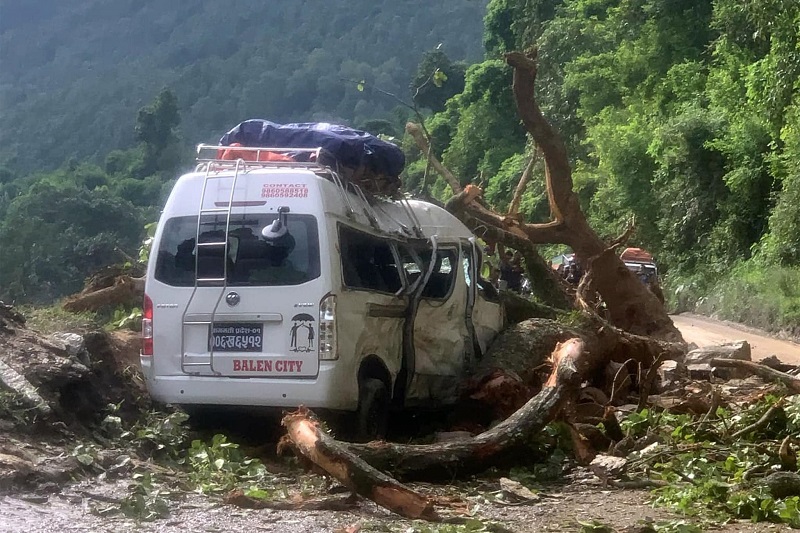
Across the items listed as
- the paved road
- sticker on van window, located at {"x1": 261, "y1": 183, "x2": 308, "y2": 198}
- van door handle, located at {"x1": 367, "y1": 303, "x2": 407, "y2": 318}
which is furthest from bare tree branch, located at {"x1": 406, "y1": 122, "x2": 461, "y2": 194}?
sticker on van window, located at {"x1": 261, "y1": 183, "x2": 308, "y2": 198}

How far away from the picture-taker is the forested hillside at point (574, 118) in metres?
22.0

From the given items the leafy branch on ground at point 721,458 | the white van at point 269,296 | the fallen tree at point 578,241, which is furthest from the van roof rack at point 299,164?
the fallen tree at point 578,241

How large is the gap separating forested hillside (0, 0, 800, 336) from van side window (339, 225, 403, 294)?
4335mm

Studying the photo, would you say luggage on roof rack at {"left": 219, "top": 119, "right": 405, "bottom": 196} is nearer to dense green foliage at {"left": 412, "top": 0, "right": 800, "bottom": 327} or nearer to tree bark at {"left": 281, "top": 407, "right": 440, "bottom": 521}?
tree bark at {"left": 281, "top": 407, "right": 440, "bottom": 521}

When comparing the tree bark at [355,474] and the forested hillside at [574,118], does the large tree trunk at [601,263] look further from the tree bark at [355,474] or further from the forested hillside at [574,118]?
the tree bark at [355,474]

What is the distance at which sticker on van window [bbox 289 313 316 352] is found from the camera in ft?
22.7

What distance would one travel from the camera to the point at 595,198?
104 feet

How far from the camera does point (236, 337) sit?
23.3 feet

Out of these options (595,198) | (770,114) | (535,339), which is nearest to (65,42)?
(595,198)

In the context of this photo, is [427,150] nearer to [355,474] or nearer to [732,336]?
[355,474]

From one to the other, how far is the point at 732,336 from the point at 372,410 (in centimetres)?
1268

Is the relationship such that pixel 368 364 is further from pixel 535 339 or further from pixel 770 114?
pixel 770 114

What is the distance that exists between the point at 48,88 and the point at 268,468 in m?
79.9

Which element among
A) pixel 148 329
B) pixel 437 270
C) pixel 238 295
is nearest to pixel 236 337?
pixel 238 295
